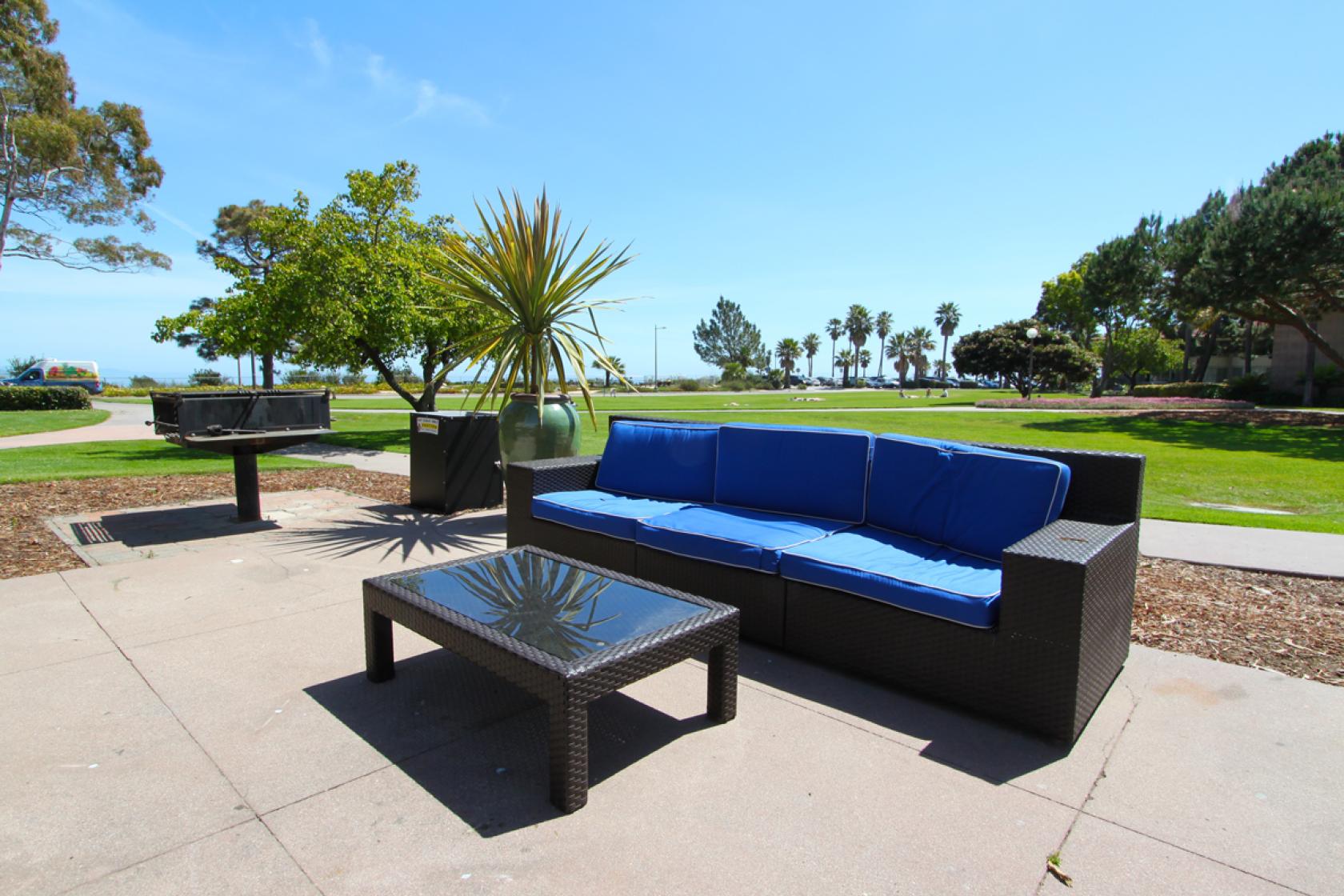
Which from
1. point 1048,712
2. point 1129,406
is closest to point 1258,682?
point 1048,712

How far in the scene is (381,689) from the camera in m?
2.89

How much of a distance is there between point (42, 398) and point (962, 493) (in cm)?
2790

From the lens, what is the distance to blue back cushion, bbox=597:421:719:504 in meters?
4.44

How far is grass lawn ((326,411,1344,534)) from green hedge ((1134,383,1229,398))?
47.7 feet

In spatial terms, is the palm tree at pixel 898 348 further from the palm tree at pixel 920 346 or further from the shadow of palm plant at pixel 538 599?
the shadow of palm plant at pixel 538 599

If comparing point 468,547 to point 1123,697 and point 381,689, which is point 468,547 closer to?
point 381,689

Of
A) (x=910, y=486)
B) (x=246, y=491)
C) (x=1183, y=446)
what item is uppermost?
(x=910, y=486)

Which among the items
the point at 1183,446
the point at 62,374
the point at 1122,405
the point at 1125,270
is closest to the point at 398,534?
the point at 1183,446

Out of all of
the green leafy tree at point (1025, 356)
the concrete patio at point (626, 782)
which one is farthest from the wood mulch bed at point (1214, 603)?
the green leafy tree at point (1025, 356)

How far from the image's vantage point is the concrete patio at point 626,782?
1831 mm

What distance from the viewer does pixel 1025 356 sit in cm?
4556

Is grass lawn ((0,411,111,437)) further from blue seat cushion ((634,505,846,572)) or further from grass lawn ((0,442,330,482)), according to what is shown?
blue seat cushion ((634,505,846,572))

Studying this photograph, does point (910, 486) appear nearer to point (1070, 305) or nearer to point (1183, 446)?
point (1183, 446)

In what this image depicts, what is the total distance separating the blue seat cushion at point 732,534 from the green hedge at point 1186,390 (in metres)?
36.3
